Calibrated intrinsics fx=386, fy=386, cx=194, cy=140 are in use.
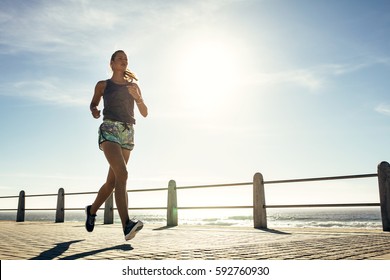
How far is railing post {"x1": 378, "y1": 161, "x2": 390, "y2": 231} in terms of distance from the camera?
22.5 feet

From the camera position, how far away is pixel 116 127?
174 inches

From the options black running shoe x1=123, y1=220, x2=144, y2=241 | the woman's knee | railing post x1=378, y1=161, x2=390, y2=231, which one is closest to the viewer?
black running shoe x1=123, y1=220, x2=144, y2=241

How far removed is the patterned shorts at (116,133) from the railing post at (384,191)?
194 inches

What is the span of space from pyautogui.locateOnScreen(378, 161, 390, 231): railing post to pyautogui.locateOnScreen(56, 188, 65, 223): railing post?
34.2ft

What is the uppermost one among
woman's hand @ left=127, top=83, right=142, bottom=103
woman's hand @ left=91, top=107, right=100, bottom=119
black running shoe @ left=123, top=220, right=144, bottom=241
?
woman's hand @ left=127, top=83, right=142, bottom=103

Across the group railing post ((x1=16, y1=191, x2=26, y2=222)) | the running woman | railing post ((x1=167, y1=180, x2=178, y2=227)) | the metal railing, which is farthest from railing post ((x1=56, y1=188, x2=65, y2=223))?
the running woman

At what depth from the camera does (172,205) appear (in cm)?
1047

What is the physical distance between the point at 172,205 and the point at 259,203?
2.69 metres

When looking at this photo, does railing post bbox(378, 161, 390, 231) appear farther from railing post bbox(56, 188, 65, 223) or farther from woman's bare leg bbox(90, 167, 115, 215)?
railing post bbox(56, 188, 65, 223)

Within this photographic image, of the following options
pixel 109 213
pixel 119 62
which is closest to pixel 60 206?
pixel 109 213

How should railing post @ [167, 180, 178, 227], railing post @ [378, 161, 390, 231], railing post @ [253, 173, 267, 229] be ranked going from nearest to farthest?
railing post @ [378, 161, 390, 231] < railing post @ [253, 173, 267, 229] < railing post @ [167, 180, 178, 227]

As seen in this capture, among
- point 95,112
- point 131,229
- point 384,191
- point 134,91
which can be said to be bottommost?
point 131,229

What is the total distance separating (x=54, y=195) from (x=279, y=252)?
→ 1221 centimetres

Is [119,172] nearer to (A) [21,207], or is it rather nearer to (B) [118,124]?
(B) [118,124]
